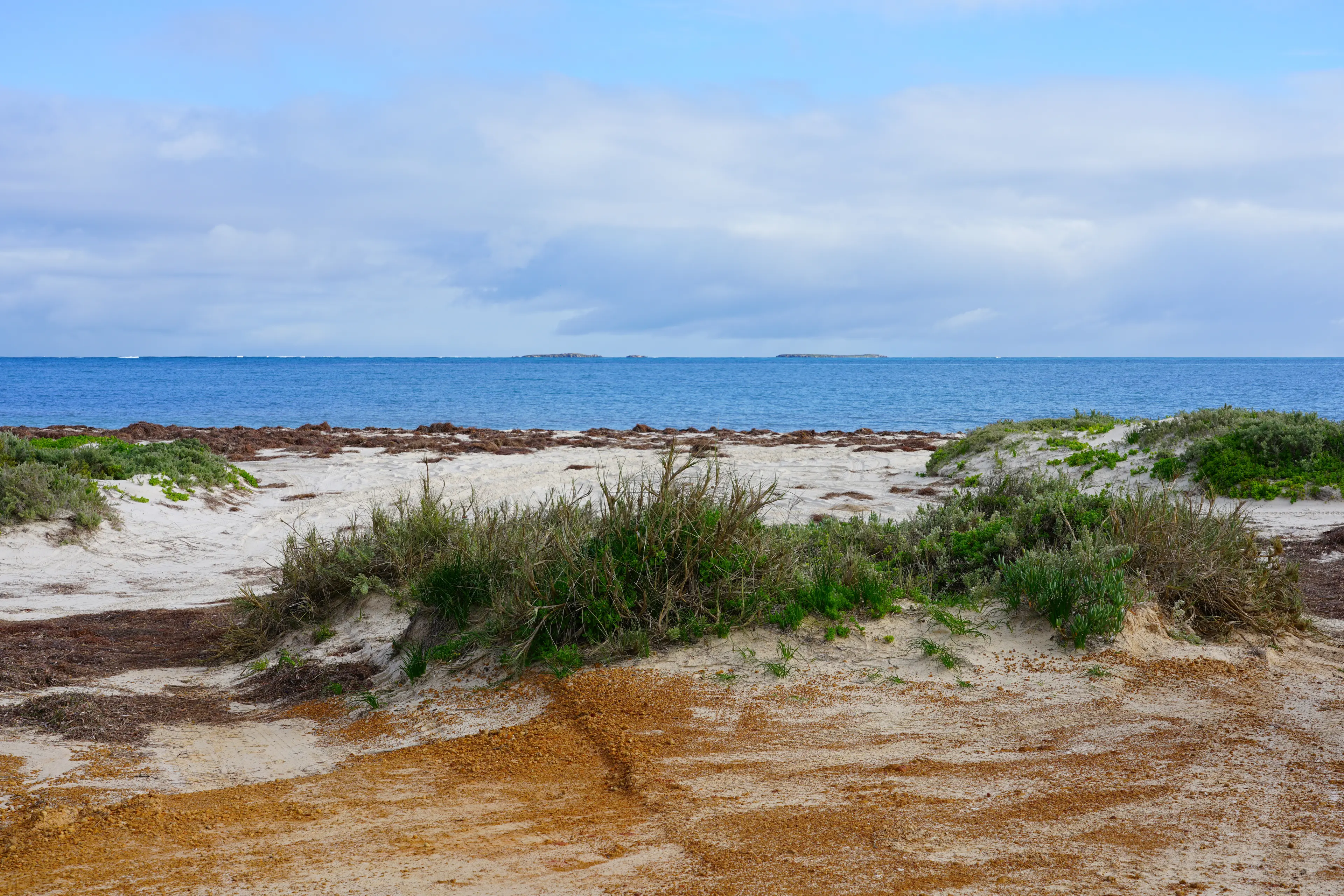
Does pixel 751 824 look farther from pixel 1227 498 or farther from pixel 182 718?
pixel 1227 498

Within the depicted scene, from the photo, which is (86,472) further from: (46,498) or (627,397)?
(627,397)

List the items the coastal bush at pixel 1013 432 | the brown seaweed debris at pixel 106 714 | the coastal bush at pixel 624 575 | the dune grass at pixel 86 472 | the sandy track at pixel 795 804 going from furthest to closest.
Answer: the coastal bush at pixel 1013 432 → the dune grass at pixel 86 472 → the coastal bush at pixel 624 575 → the brown seaweed debris at pixel 106 714 → the sandy track at pixel 795 804

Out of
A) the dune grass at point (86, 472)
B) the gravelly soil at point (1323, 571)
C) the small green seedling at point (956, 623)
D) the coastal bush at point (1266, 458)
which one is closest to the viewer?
the small green seedling at point (956, 623)

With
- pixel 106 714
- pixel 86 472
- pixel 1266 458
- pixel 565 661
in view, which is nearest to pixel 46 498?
pixel 86 472

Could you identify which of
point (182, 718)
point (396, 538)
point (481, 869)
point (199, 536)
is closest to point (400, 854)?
point (481, 869)

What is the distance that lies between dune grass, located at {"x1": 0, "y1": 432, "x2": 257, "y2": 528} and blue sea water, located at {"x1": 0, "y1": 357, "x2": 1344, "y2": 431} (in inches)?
859

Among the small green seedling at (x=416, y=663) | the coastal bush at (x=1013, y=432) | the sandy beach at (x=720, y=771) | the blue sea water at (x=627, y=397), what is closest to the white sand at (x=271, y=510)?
the coastal bush at (x=1013, y=432)

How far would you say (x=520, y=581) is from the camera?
5.95 metres

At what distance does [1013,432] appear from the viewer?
18516 mm

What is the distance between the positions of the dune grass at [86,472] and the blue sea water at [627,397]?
2181 cm

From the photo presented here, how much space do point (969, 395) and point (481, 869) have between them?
65518 mm

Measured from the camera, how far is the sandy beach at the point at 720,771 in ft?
11.0

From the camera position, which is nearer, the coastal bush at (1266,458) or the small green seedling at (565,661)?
the small green seedling at (565,661)

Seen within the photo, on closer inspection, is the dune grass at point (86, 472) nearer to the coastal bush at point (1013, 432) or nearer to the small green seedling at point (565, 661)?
the small green seedling at point (565, 661)
